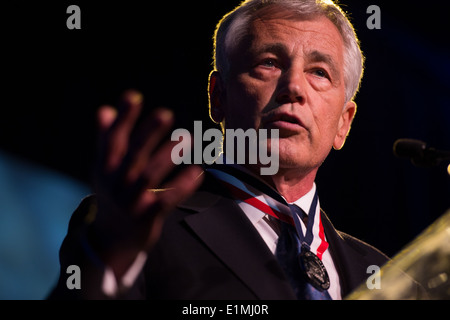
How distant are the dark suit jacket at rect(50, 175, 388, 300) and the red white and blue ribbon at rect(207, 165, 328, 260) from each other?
0.30ft

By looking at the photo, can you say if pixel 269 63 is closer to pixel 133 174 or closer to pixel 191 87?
pixel 133 174

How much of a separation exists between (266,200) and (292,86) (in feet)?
1.32

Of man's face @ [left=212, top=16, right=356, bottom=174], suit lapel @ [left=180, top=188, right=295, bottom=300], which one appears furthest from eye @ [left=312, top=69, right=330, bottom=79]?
suit lapel @ [left=180, top=188, right=295, bottom=300]

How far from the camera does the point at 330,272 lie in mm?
1684

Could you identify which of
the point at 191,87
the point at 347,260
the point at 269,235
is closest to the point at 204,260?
the point at 269,235

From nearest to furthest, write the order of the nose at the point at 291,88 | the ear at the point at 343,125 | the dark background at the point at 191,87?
1. the nose at the point at 291,88
2. the ear at the point at 343,125
3. the dark background at the point at 191,87

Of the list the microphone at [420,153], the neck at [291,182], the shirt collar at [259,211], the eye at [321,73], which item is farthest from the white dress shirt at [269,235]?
the eye at [321,73]

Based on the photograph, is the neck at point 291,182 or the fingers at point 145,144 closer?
the fingers at point 145,144

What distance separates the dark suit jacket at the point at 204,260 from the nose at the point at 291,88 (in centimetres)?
43

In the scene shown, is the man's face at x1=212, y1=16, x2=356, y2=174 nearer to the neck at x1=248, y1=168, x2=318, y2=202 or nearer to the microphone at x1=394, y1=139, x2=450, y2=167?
the neck at x1=248, y1=168, x2=318, y2=202

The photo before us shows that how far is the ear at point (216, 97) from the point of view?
2055 mm

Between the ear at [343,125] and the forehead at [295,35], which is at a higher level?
the forehead at [295,35]

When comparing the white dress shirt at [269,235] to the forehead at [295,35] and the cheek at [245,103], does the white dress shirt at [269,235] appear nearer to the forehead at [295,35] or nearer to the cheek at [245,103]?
the cheek at [245,103]
